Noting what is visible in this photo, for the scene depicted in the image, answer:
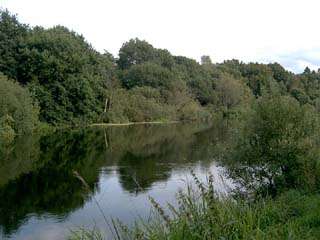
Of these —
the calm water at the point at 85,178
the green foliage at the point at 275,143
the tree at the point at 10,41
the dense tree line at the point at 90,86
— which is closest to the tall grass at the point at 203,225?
the calm water at the point at 85,178

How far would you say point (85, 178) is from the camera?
99.2ft

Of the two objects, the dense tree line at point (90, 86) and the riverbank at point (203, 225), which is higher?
the dense tree line at point (90, 86)

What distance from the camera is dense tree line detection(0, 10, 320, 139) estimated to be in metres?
70.5

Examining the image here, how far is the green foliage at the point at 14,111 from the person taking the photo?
53.3 meters

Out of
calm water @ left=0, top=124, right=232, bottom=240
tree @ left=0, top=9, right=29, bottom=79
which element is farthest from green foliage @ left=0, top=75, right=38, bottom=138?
tree @ left=0, top=9, right=29, bottom=79

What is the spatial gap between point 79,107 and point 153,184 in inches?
1969

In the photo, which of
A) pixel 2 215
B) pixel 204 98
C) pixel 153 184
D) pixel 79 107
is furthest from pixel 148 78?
pixel 2 215

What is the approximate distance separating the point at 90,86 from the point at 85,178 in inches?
1965

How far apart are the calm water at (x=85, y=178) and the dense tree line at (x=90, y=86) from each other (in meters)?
9.76

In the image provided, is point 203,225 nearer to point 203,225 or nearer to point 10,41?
point 203,225

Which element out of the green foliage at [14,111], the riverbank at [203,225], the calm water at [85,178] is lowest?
the calm water at [85,178]

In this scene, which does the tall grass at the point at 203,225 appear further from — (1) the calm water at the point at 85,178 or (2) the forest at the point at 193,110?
(1) the calm water at the point at 85,178

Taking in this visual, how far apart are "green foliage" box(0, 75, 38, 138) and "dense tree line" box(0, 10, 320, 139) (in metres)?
0.13

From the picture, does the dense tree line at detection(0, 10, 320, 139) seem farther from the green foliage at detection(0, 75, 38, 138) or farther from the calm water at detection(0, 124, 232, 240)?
the calm water at detection(0, 124, 232, 240)
